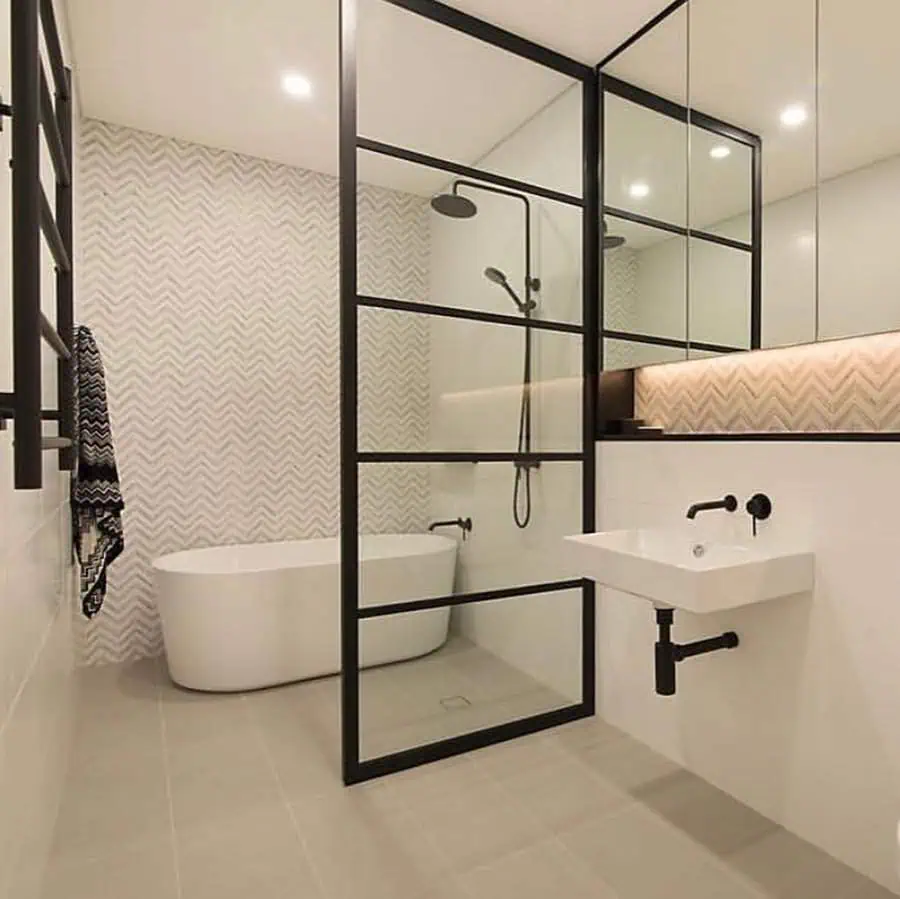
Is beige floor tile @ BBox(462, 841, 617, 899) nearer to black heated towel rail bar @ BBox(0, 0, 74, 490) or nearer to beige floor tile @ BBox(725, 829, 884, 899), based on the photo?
beige floor tile @ BBox(725, 829, 884, 899)

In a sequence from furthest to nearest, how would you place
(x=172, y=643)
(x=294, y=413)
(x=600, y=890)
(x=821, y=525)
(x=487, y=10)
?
(x=294, y=413) → (x=172, y=643) → (x=487, y=10) → (x=821, y=525) → (x=600, y=890)

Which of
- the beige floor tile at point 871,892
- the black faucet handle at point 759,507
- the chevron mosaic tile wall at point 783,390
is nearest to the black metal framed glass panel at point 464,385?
the chevron mosaic tile wall at point 783,390

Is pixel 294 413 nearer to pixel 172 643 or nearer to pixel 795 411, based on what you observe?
pixel 172 643

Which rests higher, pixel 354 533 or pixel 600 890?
pixel 354 533

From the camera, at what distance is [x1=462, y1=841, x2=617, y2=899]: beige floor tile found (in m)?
1.63

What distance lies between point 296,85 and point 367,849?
308 centimetres

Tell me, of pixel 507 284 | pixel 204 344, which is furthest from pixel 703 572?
pixel 204 344

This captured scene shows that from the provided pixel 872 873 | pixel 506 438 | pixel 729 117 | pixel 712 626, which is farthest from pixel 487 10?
pixel 872 873

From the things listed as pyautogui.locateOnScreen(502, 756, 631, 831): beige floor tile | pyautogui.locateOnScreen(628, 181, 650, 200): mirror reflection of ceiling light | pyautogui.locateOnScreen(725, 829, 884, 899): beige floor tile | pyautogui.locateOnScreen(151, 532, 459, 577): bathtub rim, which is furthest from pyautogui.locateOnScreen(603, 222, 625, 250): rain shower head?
pyautogui.locateOnScreen(725, 829, 884, 899): beige floor tile

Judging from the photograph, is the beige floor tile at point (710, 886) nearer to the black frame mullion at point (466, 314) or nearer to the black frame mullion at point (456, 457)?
the black frame mullion at point (456, 457)

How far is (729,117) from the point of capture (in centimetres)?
221

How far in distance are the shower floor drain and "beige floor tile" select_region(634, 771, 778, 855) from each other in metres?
0.69

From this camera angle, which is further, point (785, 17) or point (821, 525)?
point (785, 17)

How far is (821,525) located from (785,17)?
1640 millimetres
